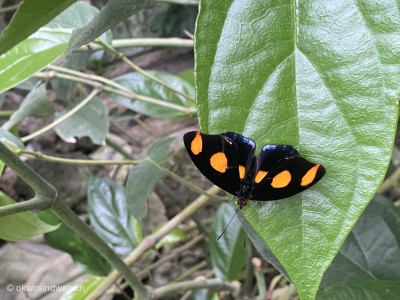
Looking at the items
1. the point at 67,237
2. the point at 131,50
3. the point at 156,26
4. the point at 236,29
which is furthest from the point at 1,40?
the point at 131,50

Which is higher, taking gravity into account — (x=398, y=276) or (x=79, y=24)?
(x=79, y=24)

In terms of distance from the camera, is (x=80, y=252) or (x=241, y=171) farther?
(x=80, y=252)

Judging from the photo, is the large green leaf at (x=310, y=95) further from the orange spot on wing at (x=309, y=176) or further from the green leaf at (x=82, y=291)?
the green leaf at (x=82, y=291)

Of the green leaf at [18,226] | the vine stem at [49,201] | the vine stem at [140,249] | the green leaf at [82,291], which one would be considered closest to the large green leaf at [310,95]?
the vine stem at [49,201]

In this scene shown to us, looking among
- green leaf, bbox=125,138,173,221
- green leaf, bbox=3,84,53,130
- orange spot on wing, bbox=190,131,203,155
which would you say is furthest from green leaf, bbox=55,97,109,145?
orange spot on wing, bbox=190,131,203,155

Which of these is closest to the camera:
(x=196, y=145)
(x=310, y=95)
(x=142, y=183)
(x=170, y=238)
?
(x=310, y=95)

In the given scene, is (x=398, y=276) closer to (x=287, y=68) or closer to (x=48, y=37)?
(x=287, y=68)

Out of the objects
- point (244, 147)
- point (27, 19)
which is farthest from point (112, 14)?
point (244, 147)

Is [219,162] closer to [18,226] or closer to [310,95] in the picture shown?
[310,95]
